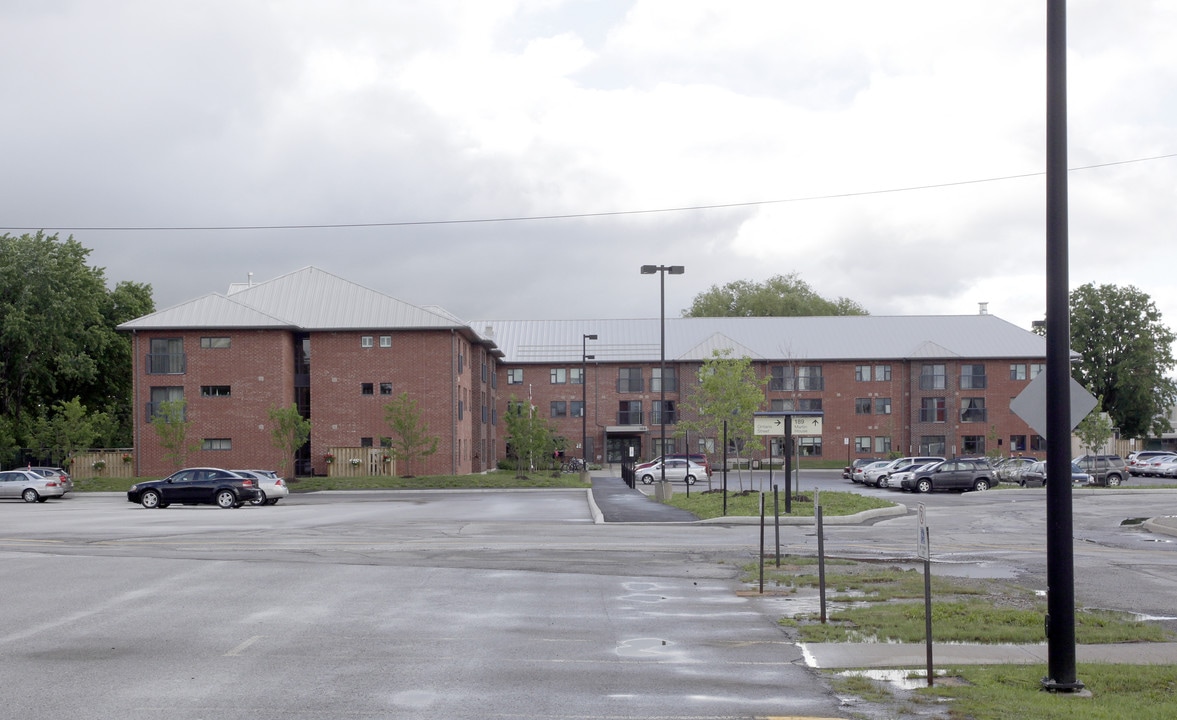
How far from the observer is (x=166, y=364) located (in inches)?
2378

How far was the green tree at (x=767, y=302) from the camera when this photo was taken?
11291 centimetres

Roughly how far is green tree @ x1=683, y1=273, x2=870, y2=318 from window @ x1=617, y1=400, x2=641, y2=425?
2701 cm

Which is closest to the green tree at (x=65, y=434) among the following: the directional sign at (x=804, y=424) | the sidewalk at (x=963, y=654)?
the directional sign at (x=804, y=424)

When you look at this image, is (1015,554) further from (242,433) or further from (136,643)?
(242,433)

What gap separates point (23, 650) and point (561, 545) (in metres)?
12.4

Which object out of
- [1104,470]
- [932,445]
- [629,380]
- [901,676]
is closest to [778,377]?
[629,380]

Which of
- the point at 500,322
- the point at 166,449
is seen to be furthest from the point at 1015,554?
the point at 500,322

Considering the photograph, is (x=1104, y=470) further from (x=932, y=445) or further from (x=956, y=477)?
(x=932, y=445)

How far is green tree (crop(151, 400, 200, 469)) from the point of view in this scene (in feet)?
181

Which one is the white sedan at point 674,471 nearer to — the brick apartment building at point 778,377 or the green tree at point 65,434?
the brick apartment building at point 778,377

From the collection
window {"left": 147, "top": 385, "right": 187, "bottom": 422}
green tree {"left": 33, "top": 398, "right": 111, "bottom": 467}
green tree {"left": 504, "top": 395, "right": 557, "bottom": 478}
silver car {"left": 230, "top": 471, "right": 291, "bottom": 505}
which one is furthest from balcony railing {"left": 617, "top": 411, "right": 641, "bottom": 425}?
silver car {"left": 230, "top": 471, "right": 291, "bottom": 505}

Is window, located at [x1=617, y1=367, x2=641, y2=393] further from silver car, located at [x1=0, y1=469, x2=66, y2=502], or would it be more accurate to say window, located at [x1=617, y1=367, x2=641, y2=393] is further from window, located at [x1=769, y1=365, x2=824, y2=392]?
silver car, located at [x1=0, y1=469, x2=66, y2=502]

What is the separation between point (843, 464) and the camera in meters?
84.6

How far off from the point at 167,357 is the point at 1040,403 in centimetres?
5615
